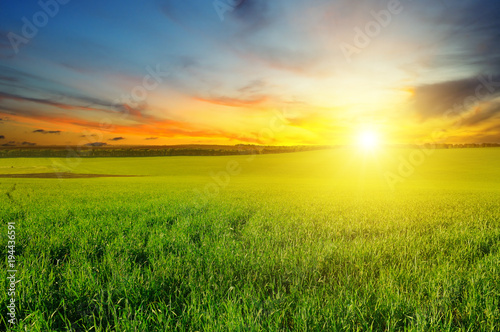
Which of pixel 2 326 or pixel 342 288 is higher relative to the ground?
pixel 342 288

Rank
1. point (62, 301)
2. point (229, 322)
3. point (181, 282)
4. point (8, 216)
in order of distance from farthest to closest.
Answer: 1. point (8, 216)
2. point (181, 282)
3. point (62, 301)
4. point (229, 322)

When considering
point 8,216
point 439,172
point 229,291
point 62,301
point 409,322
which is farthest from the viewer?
point 439,172

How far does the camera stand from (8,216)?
7.55m

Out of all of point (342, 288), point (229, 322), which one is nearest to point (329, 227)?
point (342, 288)

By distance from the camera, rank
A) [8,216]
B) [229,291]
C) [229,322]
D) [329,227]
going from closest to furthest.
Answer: [229,322] < [229,291] < [329,227] < [8,216]

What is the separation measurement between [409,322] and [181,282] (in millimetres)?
2621

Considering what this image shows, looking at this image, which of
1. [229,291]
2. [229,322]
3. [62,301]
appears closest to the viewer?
[229,322]

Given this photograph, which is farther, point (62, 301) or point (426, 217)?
point (426, 217)

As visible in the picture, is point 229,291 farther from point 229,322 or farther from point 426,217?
point 426,217

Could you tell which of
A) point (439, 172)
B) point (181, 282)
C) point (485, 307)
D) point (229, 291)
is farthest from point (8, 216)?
point (439, 172)

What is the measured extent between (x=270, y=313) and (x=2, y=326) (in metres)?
2.72

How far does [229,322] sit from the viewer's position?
88.8 inches

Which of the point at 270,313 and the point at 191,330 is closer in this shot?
the point at 191,330

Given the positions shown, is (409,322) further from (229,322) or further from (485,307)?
(229,322)
